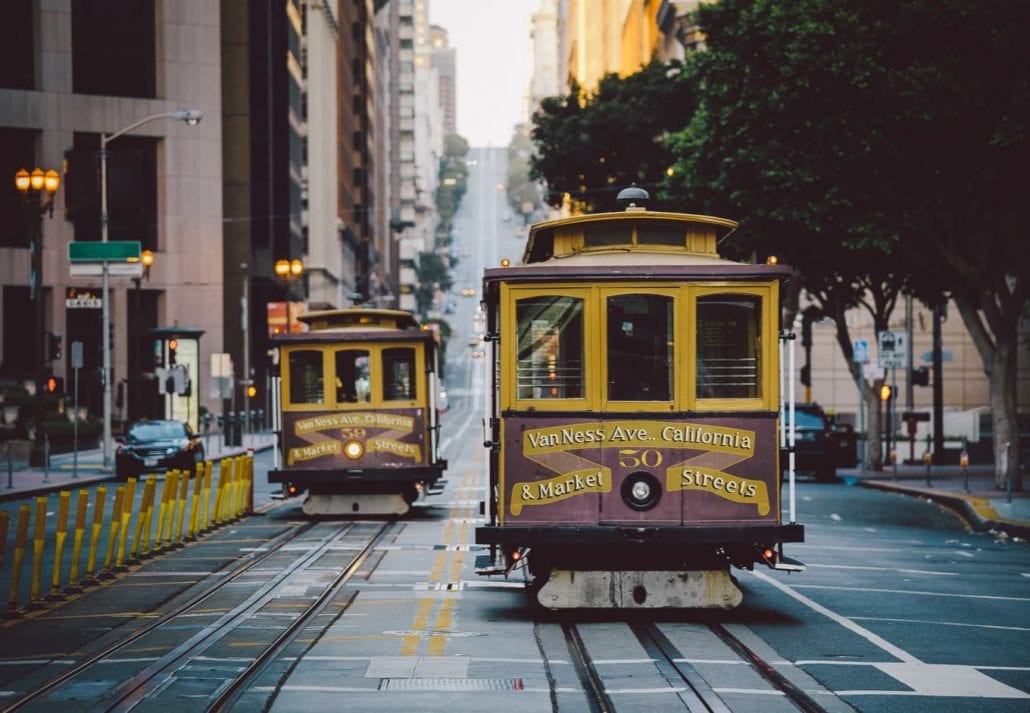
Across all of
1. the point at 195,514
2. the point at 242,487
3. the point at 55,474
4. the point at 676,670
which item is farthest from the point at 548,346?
the point at 55,474

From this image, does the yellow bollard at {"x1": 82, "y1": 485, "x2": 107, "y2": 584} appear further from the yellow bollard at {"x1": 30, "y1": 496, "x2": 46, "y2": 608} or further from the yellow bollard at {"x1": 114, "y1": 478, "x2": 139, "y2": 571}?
the yellow bollard at {"x1": 30, "y1": 496, "x2": 46, "y2": 608}

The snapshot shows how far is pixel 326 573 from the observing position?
60.2ft

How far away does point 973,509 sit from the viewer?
28953 millimetres

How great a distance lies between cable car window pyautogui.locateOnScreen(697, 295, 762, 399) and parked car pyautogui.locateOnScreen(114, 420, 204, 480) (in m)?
27.9

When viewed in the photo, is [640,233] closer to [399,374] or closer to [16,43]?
[399,374]

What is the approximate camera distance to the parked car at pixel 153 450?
41.0 metres

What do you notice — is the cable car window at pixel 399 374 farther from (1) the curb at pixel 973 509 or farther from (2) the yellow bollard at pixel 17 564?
(2) the yellow bollard at pixel 17 564

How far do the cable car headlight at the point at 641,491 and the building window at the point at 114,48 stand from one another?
64660mm

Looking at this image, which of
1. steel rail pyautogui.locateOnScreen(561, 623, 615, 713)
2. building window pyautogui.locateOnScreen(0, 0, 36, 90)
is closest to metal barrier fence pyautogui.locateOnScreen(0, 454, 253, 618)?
steel rail pyautogui.locateOnScreen(561, 623, 615, 713)

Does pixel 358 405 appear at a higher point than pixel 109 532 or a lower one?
higher

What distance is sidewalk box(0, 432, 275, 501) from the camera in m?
35.3

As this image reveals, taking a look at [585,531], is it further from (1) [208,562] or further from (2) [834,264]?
(2) [834,264]

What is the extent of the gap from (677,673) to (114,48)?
69.2m

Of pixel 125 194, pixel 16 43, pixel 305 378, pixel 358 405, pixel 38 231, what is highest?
pixel 16 43
